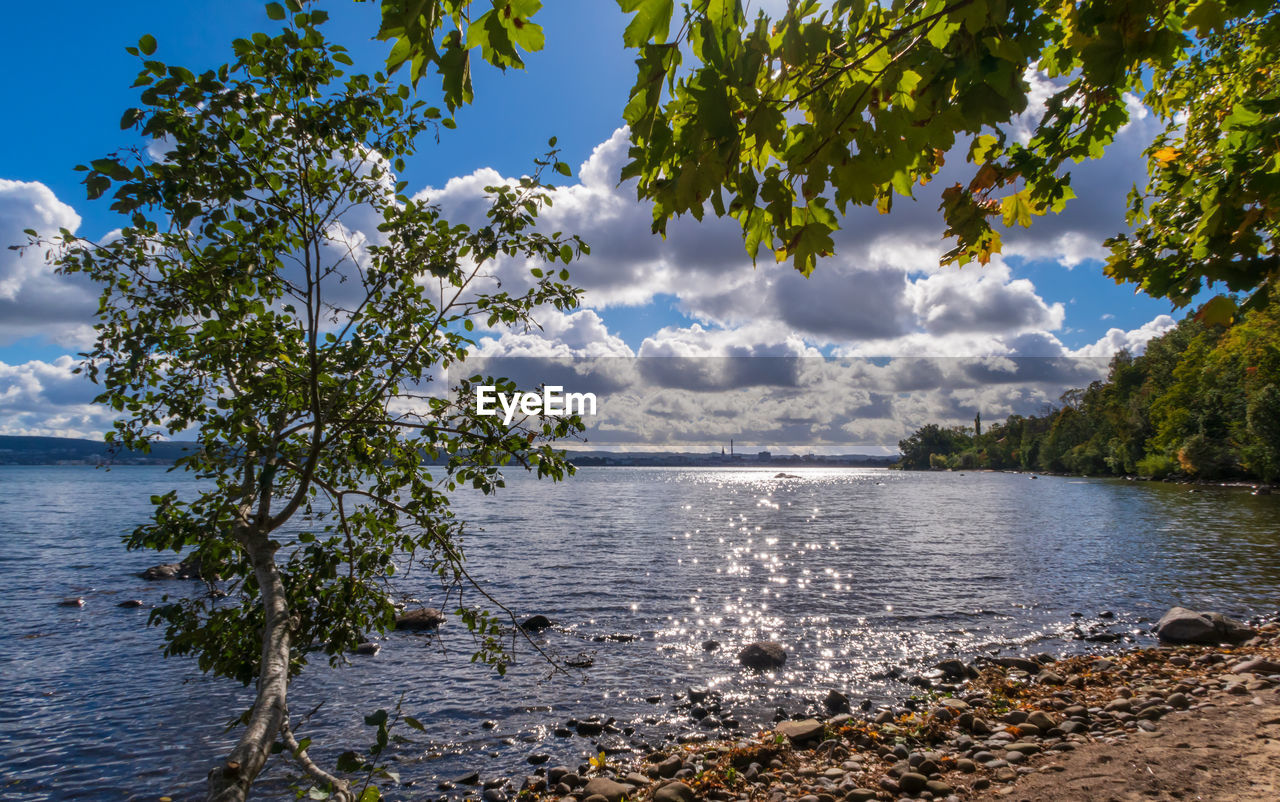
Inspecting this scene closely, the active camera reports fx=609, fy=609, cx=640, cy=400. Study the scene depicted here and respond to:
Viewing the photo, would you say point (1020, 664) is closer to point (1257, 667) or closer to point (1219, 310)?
point (1257, 667)

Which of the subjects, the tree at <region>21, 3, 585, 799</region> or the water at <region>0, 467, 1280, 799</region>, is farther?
the water at <region>0, 467, 1280, 799</region>

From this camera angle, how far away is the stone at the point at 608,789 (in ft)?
29.2

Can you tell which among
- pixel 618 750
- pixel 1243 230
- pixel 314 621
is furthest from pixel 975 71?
pixel 618 750

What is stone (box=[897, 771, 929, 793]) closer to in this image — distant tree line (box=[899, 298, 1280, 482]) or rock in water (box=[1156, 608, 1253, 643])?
rock in water (box=[1156, 608, 1253, 643])

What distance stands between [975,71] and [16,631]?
28.5 metres

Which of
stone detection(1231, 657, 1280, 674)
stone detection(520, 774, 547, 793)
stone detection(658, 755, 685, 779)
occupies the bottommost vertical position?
stone detection(520, 774, 547, 793)

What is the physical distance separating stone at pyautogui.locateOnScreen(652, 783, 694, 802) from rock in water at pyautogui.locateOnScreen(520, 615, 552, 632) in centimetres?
1059

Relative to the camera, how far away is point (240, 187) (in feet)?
14.9

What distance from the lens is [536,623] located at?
1902cm

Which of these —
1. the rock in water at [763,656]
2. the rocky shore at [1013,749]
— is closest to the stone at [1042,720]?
the rocky shore at [1013,749]

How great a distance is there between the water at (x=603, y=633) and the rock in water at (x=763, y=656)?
448 mm

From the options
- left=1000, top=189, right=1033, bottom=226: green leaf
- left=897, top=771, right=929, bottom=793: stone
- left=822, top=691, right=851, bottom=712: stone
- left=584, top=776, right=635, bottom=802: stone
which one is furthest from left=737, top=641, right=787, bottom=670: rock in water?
left=1000, top=189, right=1033, bottom=226: green leaf

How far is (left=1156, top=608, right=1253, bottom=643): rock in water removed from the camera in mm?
15156

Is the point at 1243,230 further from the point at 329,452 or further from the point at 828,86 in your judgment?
the point at 329,452
